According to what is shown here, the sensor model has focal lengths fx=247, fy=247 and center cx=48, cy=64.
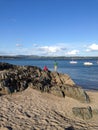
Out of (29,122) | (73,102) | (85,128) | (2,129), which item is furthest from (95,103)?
(2,129)

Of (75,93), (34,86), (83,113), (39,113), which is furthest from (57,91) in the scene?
(39,113)

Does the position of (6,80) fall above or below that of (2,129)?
above

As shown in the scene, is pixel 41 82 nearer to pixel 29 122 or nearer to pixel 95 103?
pixel 95 103

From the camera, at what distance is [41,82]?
892 inches

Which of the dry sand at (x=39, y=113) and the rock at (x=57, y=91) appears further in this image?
the rock at (x=57, y=91)

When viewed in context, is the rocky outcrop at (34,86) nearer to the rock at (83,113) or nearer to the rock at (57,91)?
the rock at (57,91)

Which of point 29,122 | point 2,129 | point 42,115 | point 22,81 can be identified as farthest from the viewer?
point 22,81

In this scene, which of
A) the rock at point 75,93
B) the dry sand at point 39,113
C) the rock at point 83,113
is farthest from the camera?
the rock at point 75,93

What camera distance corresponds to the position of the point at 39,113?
15039 mm

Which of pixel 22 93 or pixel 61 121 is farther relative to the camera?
pixel 22 93

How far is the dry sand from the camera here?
12789 mm

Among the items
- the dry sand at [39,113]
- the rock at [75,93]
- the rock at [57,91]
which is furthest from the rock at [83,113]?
the rock at [57,91]

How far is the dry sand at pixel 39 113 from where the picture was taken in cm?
1279

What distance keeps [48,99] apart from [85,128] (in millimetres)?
6040
